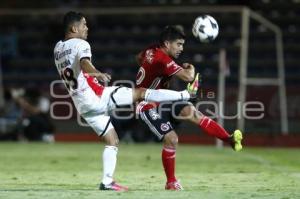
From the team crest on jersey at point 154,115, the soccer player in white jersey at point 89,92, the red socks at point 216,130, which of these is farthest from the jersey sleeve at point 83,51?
the red socks at point 216,130

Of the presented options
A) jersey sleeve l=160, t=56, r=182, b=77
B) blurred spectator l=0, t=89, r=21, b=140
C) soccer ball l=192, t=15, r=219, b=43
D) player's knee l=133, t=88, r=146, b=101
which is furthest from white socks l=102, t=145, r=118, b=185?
blurred spectator l=0, t=89, r=21, b=140

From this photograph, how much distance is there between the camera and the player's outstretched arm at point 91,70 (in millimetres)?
9112

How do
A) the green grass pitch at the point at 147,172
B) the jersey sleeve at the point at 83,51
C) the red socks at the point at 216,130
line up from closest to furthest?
the green grass pitch at the point at 147,172
the jersey sleeve at the point at 83,51
the red socks at the point at 216,130

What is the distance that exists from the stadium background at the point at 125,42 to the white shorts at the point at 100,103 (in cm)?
1348

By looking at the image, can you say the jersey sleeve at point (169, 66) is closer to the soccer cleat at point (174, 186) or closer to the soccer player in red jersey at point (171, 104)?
the soccer player in red jersey at point (171, 104)

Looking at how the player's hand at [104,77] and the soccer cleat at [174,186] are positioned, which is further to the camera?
the soccer cleat at [174,186]

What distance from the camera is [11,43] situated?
2619 cm

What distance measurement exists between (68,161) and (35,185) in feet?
17.2

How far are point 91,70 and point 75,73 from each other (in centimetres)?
45

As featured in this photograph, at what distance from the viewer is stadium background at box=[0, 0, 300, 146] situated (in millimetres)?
24609

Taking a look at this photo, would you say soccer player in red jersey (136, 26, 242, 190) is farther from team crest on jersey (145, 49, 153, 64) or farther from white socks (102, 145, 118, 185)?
white socks (102, 145, 118, 185)

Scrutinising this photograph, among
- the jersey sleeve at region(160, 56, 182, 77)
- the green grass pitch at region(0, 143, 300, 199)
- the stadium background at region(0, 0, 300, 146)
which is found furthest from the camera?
the stadium background at region(0, 0, 300, 146)

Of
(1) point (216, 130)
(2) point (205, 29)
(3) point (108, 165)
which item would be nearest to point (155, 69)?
(1) point (216, 130)

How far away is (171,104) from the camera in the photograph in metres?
10.4
